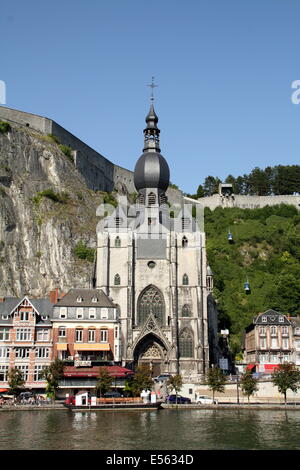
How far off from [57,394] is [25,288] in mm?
28195

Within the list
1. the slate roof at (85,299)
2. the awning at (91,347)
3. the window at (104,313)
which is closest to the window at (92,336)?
the awning at (91,347)

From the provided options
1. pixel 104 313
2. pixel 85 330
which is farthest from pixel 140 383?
pixel 104 313

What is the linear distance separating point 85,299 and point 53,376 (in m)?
10.5

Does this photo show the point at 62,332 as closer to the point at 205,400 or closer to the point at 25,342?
the point at 25,342

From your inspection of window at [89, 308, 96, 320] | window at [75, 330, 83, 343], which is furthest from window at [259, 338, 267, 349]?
window at [75, 330, 83, 343]

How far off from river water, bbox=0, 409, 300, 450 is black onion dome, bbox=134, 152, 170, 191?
36.0 metres

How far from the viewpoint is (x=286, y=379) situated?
48.3m

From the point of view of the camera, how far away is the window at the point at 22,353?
53.6 meters

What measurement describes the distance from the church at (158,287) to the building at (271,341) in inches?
235

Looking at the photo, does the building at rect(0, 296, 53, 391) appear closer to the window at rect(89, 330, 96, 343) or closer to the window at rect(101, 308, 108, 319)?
the window at rect(89, 330, 96, 343)

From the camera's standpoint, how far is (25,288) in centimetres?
7681

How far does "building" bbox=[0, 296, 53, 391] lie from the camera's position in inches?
2087
